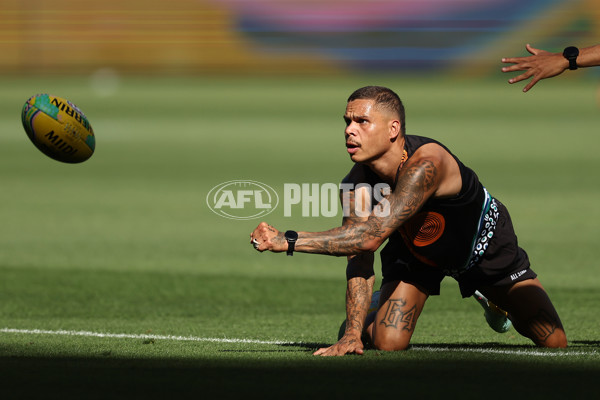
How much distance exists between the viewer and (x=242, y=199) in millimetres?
18953

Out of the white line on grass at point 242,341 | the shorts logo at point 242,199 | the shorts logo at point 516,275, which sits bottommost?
the white line on grass at point 242,341

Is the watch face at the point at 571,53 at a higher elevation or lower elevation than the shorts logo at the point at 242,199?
higher

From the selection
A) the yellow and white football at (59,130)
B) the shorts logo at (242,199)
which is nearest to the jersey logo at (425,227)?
the yellow and white football at (59,130)

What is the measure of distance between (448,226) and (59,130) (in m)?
3.61

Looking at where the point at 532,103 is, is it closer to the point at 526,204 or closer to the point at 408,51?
the point at 408,51

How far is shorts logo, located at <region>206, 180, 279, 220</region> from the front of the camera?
17281 millimetres

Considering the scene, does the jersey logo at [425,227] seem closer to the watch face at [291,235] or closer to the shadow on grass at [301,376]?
the shadow on grass at [301,376]

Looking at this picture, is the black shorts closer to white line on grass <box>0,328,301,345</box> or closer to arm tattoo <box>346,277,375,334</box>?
arm tattoo <box>346,277,375,334</box>

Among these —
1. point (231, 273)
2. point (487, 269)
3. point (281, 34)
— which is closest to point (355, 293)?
point (487, 269)

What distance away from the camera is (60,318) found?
30.8 feet

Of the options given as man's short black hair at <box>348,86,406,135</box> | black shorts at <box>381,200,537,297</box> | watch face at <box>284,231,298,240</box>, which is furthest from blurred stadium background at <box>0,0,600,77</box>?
watch face at <box>284,231,298,240</box>

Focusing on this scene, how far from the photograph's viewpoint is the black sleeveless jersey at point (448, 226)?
727 centimetres

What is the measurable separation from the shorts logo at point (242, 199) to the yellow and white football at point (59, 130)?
751 cm

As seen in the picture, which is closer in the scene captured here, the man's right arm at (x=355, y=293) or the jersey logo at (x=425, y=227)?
the man's right arm at (x=355, y=293)
